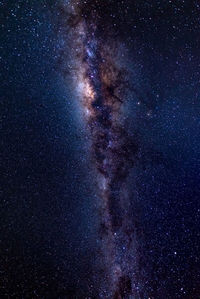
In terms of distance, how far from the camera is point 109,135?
7.89 feet

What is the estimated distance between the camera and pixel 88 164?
2.30 meters

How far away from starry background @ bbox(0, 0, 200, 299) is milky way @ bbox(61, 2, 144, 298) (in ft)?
0.31

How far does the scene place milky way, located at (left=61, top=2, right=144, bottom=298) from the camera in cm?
219

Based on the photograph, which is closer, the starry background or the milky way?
the starry background

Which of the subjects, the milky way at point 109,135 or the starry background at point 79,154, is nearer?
the starry background at point 79,154

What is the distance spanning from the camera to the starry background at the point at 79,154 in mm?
1856

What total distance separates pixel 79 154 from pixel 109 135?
0.33 m

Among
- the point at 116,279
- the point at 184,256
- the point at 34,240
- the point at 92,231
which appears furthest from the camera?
the point at 184,256

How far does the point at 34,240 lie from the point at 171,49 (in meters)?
1.80

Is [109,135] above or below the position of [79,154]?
above

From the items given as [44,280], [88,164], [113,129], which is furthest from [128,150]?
[44,280]

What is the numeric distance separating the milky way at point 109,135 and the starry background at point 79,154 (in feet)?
0.31

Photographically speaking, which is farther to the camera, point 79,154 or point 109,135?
point 109,135

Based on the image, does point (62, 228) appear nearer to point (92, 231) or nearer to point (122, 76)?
point (92, 231)
